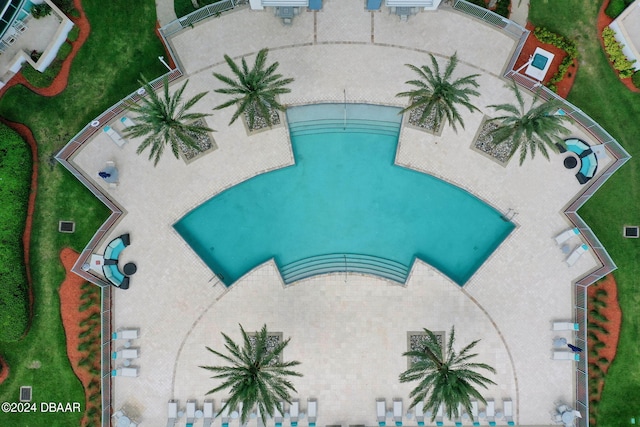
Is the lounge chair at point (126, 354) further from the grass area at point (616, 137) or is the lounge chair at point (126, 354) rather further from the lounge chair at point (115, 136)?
the grass area at point (616, 137)

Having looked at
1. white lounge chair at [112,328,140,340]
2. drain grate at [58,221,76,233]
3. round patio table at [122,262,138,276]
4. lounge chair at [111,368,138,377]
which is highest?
drain grate at [58,221,76,233]

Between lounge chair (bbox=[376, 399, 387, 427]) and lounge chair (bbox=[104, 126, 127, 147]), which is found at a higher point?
lounge chair (bbox=[104, 126, 127, 147])

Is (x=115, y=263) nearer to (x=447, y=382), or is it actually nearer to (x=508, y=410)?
(x=447, y=382)

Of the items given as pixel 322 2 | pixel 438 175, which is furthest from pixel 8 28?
pixel 438 175

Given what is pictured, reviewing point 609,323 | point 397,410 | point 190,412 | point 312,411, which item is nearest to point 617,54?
point 609,323

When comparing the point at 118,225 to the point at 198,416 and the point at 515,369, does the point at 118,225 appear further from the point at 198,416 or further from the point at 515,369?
the point at 515,369

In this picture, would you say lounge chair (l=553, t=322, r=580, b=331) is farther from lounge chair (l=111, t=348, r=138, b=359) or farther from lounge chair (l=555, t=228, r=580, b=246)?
lounge chair (l=111, t=348, r=138, b=359)

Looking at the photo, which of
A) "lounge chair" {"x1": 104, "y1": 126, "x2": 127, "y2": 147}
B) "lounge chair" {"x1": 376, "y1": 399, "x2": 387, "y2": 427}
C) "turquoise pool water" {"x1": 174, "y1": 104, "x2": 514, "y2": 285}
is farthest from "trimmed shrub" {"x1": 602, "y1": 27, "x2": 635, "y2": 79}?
"lounge chair" {"x1": 104, "y1": 126, "x2": 127, "y2": 147}
